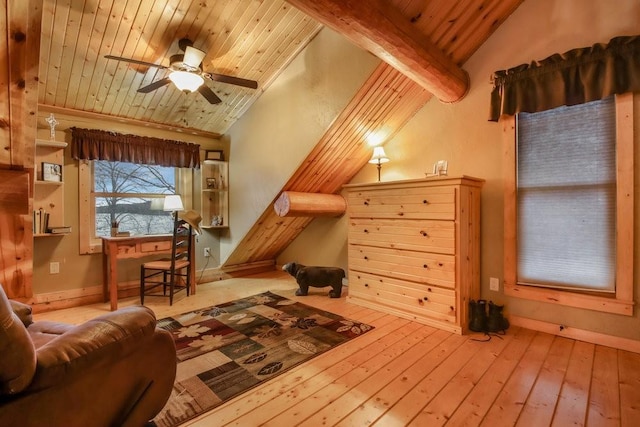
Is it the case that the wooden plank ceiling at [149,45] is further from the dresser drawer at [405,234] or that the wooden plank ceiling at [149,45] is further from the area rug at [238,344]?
the area rug at [238,344]

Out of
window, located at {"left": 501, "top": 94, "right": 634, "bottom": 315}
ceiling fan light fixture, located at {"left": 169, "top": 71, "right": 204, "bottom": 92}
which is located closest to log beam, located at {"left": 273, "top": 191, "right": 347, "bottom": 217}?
ceiling fan light fixture, located at {"left": 169, "top": 71, "right": 204, "bottom": 92}

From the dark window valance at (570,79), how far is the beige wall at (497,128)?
0.13 meters

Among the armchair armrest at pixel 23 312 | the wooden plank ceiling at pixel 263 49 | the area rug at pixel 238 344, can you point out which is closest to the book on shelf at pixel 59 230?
the wooden plank ceiling at pixel 263 49

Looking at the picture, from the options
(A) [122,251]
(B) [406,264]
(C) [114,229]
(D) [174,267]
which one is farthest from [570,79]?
(C) [114,229]

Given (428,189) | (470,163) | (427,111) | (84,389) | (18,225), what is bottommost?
(84,389)

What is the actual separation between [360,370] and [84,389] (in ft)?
4.72

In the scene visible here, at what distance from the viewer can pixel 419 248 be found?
272 centimetres

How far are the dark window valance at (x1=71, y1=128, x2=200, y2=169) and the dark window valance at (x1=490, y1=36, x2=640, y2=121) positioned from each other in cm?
366

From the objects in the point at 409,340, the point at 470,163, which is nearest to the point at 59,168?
the point at 409,340

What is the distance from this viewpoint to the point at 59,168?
3209 millimetres

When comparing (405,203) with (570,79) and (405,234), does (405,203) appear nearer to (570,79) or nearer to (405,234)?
(405,234)

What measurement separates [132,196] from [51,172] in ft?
3.14

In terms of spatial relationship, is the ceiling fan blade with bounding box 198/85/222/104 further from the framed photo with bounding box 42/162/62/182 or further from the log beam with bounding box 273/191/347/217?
the framed photo with bounding box 42/162/62/182

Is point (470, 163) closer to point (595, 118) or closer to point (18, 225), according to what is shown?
point (595, 118)
